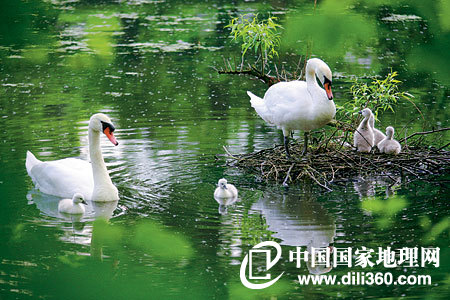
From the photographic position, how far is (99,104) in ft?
49.2

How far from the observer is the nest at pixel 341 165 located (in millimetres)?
9727

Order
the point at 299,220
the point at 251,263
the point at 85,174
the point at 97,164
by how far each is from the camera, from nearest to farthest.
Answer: the point at 251,263, the point at 299,220, the point at 97,164, the point at 85,174

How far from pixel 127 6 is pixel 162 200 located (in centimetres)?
1970

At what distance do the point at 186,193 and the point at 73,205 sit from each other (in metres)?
1.40

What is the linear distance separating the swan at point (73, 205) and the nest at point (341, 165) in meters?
2.41

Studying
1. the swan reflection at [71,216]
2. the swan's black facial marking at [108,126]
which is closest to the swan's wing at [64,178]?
the swan reflection at [71,216]

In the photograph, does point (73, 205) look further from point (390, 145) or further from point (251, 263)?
point (390, 145)

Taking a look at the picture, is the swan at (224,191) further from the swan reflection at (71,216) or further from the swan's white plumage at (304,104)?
the swan's white plumage at (304,104)

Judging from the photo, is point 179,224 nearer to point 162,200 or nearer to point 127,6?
point 162,200

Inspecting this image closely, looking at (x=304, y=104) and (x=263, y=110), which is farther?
(x=263, y=110)

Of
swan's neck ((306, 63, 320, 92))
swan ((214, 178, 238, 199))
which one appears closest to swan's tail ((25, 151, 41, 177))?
swan ((214, 178, 238, 199))

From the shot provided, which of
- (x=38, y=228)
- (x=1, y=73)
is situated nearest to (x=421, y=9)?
(x=38, y=228)

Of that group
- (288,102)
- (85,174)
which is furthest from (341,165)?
(85,174)

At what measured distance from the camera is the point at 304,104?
31.7 ft
